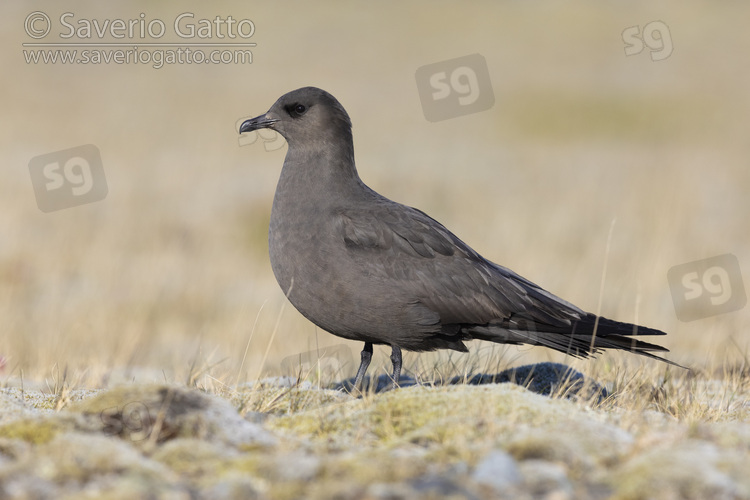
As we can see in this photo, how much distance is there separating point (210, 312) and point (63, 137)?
9.34 meters

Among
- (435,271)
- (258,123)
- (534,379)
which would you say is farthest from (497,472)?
(258,123)

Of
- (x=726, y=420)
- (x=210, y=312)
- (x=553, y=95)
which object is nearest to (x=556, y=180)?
(x=210, y=312)

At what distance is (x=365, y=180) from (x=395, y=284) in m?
10.1

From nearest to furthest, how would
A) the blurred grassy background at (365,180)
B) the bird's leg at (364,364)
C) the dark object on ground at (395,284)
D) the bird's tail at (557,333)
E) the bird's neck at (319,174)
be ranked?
the dark object on ground at (395,284) → the bird's tail at (557,333) → the bird's leg at (364,364) → the bird's neck at (319,174) → the blurred grassy background at (365,180)

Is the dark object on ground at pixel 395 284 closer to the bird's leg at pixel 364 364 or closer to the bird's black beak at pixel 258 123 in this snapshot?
the bird's leg at pixel 364 364

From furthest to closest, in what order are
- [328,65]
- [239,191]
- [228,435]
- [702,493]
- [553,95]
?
[328,65] → [553,95] → [239,191] → [228,435] → [702,493]

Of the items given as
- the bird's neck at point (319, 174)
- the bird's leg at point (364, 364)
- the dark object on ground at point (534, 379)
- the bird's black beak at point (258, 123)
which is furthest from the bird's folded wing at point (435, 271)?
the bird's black beak at point (258, 123)

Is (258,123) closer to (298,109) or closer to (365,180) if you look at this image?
(298,109)

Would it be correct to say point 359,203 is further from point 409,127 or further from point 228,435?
point 409,127

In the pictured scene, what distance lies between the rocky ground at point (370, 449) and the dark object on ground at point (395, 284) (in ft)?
2.37

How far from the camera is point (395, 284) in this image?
475 cm

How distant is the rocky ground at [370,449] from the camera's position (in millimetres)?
2646

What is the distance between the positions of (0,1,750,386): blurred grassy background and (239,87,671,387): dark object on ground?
1.66 feet

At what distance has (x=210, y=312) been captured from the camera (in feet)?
34.6
